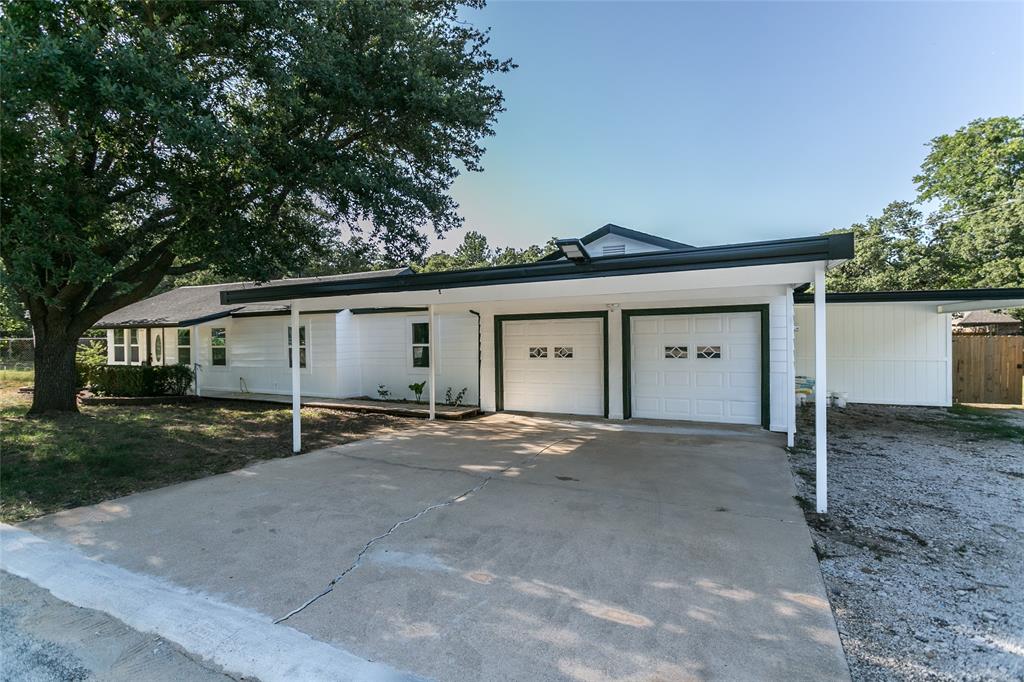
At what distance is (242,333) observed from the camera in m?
13.9

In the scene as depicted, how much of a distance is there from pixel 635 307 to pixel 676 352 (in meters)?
1.17

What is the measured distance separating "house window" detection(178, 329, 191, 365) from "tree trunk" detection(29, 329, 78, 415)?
4.83 metres

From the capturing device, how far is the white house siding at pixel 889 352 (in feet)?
35.7

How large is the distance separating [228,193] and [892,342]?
14.2m

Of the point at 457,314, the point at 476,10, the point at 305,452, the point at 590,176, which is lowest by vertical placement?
the point at 305,452

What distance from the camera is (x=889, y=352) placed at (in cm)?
1127

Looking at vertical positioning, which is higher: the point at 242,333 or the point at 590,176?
the point at 590,176

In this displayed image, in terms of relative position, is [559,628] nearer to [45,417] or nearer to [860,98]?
[45,417]

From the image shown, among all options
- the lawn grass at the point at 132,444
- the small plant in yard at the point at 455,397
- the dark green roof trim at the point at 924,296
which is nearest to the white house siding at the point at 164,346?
the lawn grass at the point at 132,444

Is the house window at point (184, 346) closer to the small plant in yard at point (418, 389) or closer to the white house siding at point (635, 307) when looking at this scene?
the small plant in yard at point (418, 389)

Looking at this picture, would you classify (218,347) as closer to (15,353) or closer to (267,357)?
(267,357)

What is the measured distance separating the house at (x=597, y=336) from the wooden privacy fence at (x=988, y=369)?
7.76ft

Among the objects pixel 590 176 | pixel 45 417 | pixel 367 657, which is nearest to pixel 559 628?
pixel 367 657

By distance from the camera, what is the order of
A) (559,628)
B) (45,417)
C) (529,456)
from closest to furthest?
(559,628) → (529,456) → (45,417)
